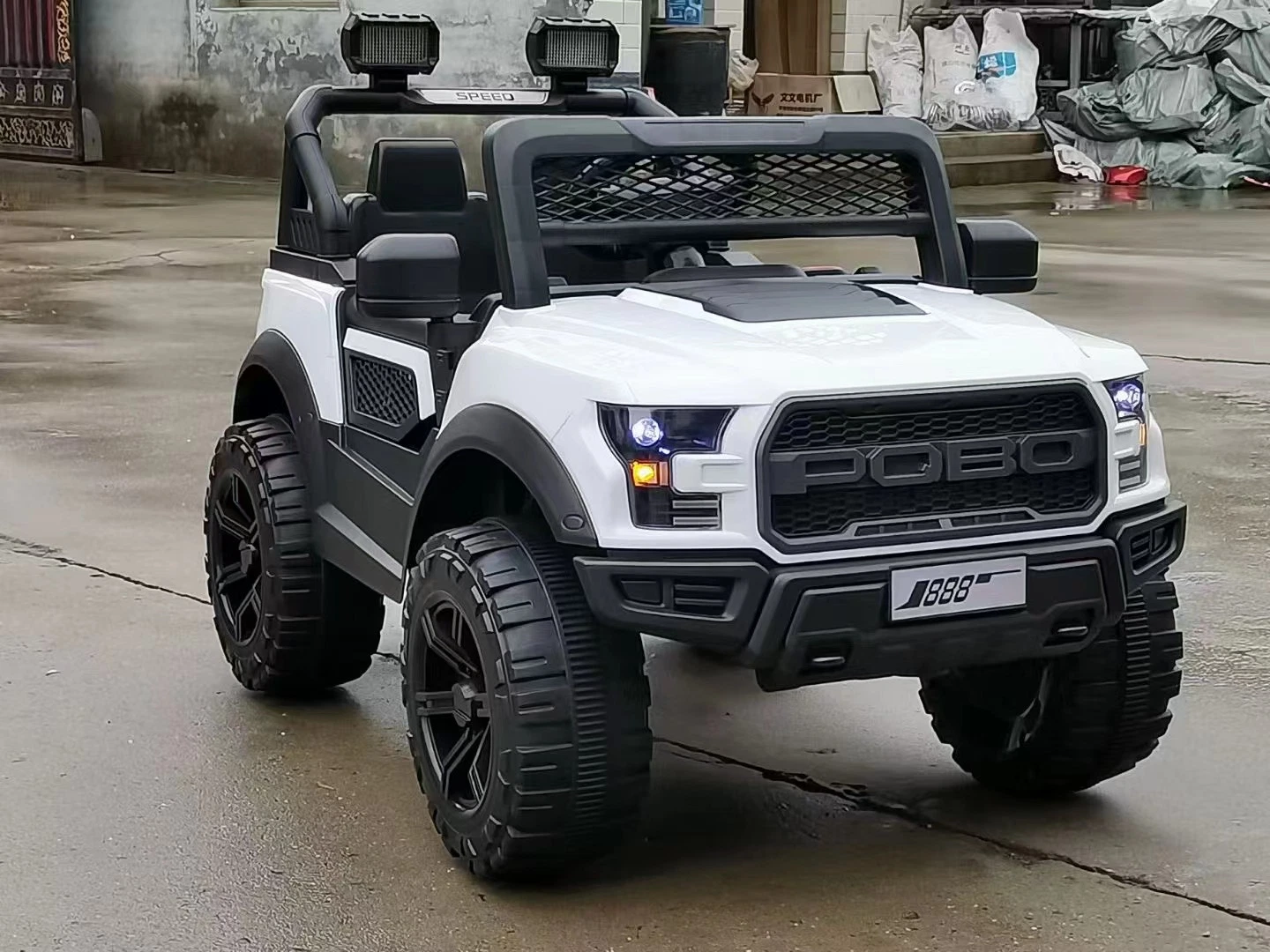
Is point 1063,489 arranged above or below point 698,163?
below

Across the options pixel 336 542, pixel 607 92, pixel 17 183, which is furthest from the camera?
pixel 17 183

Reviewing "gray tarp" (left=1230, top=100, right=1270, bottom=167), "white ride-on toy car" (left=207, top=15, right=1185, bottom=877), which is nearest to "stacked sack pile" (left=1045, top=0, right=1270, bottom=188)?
"gray tarp" (left=1230, top=100, right=1270, bottom=167)

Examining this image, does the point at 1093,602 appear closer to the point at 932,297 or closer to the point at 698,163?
the point at 932,297

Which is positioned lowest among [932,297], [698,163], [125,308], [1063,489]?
[125,308]


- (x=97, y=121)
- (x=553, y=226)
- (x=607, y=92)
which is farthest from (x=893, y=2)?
(x=553, y=226)

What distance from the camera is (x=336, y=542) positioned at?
4.50m

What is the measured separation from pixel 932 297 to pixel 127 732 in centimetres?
213

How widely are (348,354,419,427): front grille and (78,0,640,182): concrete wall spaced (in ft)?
45.1

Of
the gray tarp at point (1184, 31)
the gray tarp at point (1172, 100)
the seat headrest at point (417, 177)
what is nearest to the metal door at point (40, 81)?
the gray tarp at point (1172, 100)

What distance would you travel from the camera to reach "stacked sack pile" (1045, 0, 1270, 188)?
21.1 m

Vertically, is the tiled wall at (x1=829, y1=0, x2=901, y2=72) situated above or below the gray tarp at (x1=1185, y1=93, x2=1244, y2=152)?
above

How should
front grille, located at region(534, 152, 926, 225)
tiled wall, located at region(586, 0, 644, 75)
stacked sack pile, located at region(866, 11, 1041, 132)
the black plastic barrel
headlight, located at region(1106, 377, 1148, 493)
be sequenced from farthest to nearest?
stacked sack pile, located at region(866, 11, 1041, 132)
the black plastic barrel
tiled wall, located at region(586, 0, 644, 75)
front grille, located at region(534, 152, 926, 225)
headlight, located at region(1106, 377, 1148, 493)

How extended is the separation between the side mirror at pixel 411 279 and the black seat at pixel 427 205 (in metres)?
0.93

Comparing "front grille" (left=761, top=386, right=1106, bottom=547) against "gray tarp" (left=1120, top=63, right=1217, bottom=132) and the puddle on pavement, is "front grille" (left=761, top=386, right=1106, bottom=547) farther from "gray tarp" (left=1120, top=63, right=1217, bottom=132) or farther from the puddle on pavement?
"gray tarp" (left=1120, top=63, right=1217, bottom=132)
